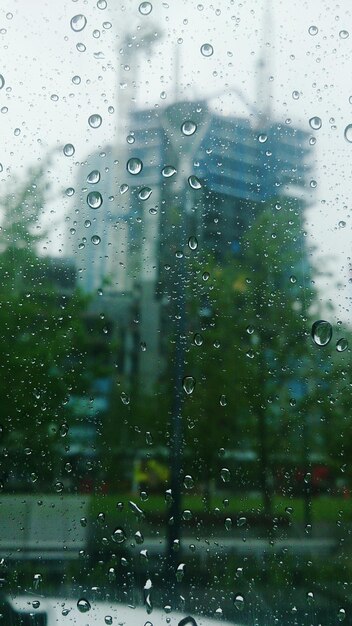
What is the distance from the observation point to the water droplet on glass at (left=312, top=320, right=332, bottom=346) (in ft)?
4.29

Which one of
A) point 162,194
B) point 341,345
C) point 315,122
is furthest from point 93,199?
point 341,345

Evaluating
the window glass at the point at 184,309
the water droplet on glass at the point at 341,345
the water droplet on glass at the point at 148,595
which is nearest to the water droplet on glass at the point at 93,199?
the window glass at the point at 184,309

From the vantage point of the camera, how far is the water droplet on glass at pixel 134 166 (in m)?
1.34

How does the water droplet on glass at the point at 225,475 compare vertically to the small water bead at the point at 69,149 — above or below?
below

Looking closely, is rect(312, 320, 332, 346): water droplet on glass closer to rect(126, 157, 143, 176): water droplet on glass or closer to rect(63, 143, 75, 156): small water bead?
rect(126, 157, 143, 176): water droplet on glass

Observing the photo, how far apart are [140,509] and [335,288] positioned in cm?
64

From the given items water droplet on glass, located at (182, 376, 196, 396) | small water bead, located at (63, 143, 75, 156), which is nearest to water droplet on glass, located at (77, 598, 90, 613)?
water droplet on glass, located at (182, 376, 196, 396)

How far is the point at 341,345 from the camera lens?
131cm

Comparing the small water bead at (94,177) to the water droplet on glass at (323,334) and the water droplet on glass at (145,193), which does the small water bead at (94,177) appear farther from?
the water droplet on glass at (323,334)

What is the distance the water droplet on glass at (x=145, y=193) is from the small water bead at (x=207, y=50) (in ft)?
1.10

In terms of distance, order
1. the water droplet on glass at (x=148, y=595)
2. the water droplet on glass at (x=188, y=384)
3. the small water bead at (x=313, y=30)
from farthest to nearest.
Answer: the small water bead at (x=313, y=30)
the water droplet on glass at (x=188, y=384)
the water droplet on glass at (x=148, y=595)

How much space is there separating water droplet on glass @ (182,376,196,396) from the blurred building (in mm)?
90

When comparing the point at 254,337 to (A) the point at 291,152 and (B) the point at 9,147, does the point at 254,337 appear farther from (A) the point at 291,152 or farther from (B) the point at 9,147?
(B) the point at 9,147

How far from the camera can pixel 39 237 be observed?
1343mm
